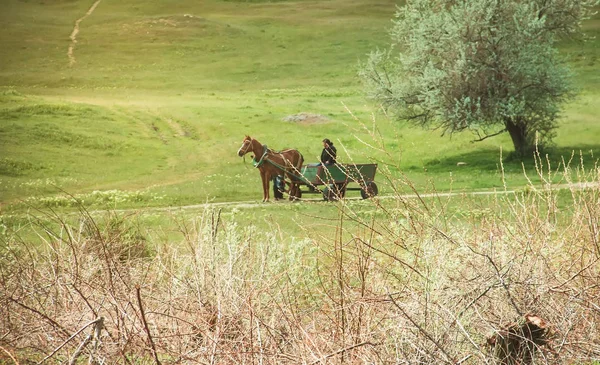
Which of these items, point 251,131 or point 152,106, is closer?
point 251,131

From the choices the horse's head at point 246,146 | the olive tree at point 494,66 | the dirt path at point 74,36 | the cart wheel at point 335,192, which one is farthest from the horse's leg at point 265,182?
the dirt path at point 74,36

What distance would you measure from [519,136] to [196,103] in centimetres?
2143

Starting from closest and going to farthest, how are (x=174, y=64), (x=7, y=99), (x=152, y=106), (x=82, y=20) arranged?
(x=7, y=99) → (x=152, y=106) → (x=174, y=64) → (x=82, y=20)

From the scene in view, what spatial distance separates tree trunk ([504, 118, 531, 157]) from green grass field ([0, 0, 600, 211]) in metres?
1.21

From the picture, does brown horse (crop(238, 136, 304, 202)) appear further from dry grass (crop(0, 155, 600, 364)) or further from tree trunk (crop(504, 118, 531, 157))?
dry grass (crop(0, 155, 600, 364))

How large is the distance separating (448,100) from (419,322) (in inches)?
1060

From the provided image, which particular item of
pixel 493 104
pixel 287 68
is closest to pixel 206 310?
pixel 493 104

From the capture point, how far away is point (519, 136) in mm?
33906

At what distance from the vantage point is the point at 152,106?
→ 4531cm

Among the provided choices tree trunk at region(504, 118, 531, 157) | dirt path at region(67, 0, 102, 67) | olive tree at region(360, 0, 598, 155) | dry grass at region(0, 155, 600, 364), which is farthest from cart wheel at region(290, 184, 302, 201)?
dirt path at region(67, 0, 102, 67)

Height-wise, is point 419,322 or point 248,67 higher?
point 419,322

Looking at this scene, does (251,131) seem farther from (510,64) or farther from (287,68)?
(287,68)

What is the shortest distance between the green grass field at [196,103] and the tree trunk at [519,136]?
3.98 ft

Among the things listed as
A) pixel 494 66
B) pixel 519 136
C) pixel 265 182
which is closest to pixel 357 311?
pixel 265 182
